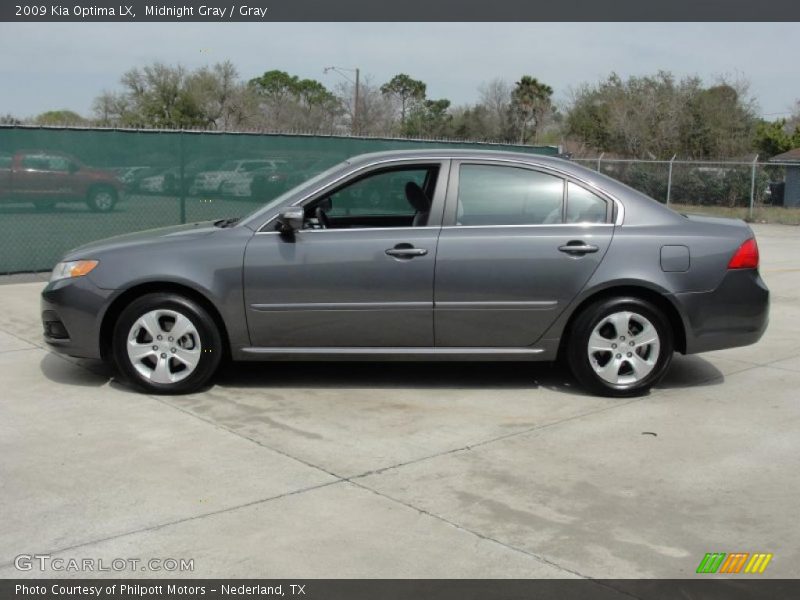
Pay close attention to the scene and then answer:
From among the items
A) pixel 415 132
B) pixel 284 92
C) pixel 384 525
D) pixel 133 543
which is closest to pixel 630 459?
pixel 384 525

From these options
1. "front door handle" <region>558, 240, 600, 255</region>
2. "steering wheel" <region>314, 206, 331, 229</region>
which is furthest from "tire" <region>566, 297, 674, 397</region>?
"steering wheel" <region>314, 206, 331, 229</region>

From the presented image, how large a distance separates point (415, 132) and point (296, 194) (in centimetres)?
5119

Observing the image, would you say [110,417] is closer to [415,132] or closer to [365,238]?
[365,238]

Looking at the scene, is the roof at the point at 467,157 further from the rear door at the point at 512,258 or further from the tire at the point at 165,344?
the tire at the point at 165,344

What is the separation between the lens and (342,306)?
5918mm

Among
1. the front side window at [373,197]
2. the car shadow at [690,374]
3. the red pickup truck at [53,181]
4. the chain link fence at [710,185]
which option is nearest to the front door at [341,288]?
the car shadow at [690,374]

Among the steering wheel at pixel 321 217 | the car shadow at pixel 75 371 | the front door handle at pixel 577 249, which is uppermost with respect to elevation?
the steering wheel at pixel 321 217

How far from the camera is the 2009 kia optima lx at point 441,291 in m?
5.93

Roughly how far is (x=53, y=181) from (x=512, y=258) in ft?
24.0

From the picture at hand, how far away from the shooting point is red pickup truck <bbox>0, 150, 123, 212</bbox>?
10.8 m

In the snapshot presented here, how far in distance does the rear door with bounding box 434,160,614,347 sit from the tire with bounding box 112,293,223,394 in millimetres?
1545

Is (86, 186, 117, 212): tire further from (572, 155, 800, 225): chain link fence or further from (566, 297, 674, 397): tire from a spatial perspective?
(572, 155, 800, 225): chain link fence

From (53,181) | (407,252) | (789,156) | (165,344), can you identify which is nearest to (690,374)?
(407,252)

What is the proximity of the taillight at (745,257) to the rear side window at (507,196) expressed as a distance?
47.0 inches
